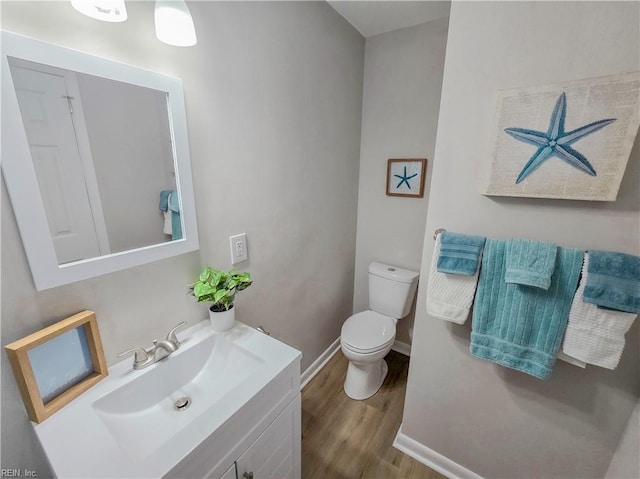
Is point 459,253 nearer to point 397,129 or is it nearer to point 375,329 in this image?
point 375,329

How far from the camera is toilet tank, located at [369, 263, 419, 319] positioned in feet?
6.12

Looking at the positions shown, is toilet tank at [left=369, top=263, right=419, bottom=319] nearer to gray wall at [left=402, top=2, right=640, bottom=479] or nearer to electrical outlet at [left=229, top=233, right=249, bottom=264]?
gray wall at [left=402, top=2, right=640, bottom=479]

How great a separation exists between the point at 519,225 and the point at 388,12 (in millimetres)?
Result: 1471

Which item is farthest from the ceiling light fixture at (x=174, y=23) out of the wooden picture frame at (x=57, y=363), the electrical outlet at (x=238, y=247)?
the wooden picture frame at (x=57, y=363)

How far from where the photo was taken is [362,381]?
5.81 feet

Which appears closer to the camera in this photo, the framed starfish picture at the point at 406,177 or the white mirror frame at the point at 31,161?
the white mirror frame at the point at 31,161

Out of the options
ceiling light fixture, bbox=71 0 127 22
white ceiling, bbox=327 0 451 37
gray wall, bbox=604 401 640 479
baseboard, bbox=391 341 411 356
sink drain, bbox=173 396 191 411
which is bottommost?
baseboard, bbox=391 341 411 356

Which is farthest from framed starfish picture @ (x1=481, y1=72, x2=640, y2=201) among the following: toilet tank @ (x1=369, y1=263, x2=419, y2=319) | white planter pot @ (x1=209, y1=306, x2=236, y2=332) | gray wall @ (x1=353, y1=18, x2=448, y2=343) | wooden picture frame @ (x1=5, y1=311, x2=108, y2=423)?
wooden picture frame @ (x1=5, y1=311, x2=108, y2=423)

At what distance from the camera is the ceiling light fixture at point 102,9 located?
637 millimetres

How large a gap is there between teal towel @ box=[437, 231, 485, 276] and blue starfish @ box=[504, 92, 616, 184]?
0.28m

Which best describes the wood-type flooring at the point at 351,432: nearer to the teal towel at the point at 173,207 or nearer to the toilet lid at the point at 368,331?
the toilet lid at the point at 368,331

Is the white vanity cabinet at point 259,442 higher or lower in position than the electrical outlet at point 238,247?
lower

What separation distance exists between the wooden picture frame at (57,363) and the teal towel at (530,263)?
1.35 meters

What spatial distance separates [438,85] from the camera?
1.68m
